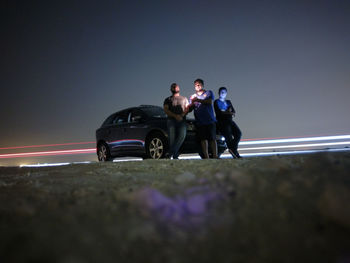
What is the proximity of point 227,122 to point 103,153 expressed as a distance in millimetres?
4536

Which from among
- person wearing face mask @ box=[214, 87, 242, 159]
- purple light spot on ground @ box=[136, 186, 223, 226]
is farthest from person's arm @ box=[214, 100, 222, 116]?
purple light spot on ground @ box=[136, 186, 223, 226]

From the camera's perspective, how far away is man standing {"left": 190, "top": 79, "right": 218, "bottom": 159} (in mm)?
Result: 7064

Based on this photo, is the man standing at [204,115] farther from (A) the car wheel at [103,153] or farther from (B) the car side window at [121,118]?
(A) the car wheel at [103,153]

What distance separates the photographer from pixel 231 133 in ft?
25.8

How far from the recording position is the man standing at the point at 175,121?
23.3ft

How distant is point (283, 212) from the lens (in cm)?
162

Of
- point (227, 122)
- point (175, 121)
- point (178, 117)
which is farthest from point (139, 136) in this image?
point (227, 122)

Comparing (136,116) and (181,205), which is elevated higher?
(136,116)

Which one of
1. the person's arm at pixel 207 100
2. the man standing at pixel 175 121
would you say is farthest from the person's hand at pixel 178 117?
the person's arm at pixel 207 100

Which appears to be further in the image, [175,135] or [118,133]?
[118,133]

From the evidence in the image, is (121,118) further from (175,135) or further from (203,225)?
(203,225)

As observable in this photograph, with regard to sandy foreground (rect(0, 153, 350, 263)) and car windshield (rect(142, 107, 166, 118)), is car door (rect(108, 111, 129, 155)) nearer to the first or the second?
car windshield (rect(142, 107, 166, 118))

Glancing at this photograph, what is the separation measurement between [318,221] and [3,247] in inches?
58.7

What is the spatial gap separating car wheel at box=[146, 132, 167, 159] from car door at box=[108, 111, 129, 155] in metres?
1.09
